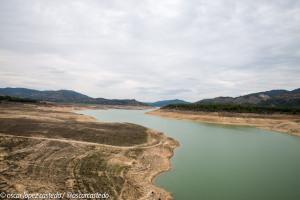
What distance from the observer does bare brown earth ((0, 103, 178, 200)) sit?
14.4m

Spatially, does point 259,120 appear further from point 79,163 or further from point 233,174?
point 79,163

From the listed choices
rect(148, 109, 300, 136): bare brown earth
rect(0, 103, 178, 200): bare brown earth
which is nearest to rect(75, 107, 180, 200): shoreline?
rect(0, 103, 178, 200): bare brown earth

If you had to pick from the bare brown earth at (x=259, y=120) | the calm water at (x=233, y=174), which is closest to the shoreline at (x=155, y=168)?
the calm water at (x=233, y=174)

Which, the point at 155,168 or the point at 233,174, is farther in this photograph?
the point at 155,168

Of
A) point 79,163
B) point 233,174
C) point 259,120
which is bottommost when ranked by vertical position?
point 233,174

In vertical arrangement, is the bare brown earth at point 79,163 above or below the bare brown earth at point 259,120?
below

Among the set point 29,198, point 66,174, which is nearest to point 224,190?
point 66,174

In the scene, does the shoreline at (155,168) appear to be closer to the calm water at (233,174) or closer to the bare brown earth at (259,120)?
the calm water at (233,174)

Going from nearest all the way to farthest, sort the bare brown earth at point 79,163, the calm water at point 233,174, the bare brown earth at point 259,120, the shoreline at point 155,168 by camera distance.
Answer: the bare brown earth at point 79,163
the shoreline at point 155,168
the calm water at point 233,174
the bare brown earth at point 259,120

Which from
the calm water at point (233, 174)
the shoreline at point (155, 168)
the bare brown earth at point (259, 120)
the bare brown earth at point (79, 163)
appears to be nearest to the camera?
the bare brown earth at point (79, 163)

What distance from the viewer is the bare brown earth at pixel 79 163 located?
1441 cm

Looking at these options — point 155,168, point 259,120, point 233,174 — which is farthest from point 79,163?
point 259,120

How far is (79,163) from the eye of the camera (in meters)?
18.7

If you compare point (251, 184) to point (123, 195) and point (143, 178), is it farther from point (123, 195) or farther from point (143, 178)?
point (123, 195)
